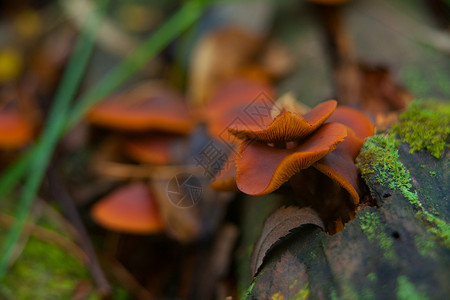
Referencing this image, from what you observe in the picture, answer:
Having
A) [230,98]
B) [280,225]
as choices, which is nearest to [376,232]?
[280,225]

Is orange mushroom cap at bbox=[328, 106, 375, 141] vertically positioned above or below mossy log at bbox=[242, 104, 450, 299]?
above

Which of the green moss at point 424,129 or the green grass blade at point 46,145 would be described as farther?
the green grass blade at point 46,145

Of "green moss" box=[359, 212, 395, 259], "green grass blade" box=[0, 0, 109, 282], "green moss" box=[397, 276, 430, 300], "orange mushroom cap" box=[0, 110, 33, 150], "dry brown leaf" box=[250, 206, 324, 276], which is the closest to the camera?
"green moss" box=[397, 276, 430, 300]

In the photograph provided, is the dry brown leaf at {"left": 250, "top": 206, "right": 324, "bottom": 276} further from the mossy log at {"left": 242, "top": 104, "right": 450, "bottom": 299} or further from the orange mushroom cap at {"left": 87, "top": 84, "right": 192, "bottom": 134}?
the orange mushroom cap at {"left": 87, "top": 84, "right": 192, "bottom": 134}

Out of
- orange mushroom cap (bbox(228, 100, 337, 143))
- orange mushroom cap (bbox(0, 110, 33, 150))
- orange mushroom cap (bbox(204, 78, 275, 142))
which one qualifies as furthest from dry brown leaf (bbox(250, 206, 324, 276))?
orange mushroom cap (bbox(0, 110, 33, 150))

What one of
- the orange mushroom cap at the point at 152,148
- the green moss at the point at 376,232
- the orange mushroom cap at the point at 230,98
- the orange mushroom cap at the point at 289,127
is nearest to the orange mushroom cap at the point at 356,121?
the orange mushroom cap at the point at 289,127

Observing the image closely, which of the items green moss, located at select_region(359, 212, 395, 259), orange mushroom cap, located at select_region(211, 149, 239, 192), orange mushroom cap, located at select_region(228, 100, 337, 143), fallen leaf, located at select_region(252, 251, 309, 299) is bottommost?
fallen leaf, located at select_region(252, 251, 309, 299)

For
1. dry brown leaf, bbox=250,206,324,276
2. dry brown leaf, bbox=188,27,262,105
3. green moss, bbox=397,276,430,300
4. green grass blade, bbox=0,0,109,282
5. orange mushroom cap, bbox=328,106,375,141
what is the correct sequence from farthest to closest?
dry brown leaf, bbox=188,27,262,105 < green grass blade, bbox=0,0,109,282 < orange mushroom cap, bbox=328,106,375,141 < dry brown leaf, bbox=250,206,324,276 < green moss, bbox=397,276,430,300

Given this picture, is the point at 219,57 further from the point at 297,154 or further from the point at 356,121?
the point at 297,154

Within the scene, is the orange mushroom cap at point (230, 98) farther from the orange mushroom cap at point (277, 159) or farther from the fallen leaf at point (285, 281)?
the fallen leaf at point (285, 281)
